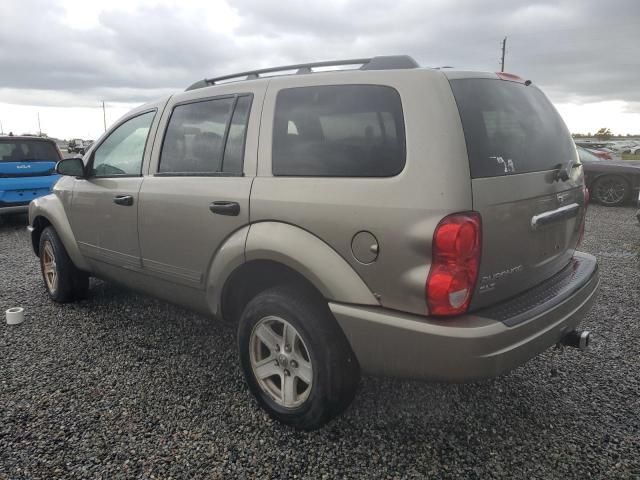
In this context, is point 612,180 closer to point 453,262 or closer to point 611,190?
point 611,190

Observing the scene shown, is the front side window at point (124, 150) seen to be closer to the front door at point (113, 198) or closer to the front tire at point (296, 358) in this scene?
the front door at point (113, 198)

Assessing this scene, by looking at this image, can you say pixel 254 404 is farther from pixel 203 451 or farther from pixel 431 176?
pixel 431 176

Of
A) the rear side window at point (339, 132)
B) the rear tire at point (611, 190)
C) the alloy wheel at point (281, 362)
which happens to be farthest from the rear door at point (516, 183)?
the rear tire at point (611, 190)

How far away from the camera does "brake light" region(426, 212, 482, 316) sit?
192 centimetres

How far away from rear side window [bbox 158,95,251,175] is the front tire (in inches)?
32.8

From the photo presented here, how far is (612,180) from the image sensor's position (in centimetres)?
1091

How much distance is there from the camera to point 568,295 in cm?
245

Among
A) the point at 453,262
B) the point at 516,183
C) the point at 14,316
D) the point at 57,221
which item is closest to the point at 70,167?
the point at 57,221

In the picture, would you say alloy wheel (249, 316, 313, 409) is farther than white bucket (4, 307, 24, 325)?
No

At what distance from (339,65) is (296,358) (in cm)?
160

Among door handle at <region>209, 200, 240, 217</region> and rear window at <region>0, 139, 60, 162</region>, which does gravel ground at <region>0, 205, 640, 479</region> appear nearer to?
door handle at <region>209, 200, 240, 217</region>

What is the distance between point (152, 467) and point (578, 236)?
2706mm

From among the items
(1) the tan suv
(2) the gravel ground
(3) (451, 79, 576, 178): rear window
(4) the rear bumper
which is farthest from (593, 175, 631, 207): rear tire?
(4) the rear bumper

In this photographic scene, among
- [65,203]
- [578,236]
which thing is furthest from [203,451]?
[65,203]
